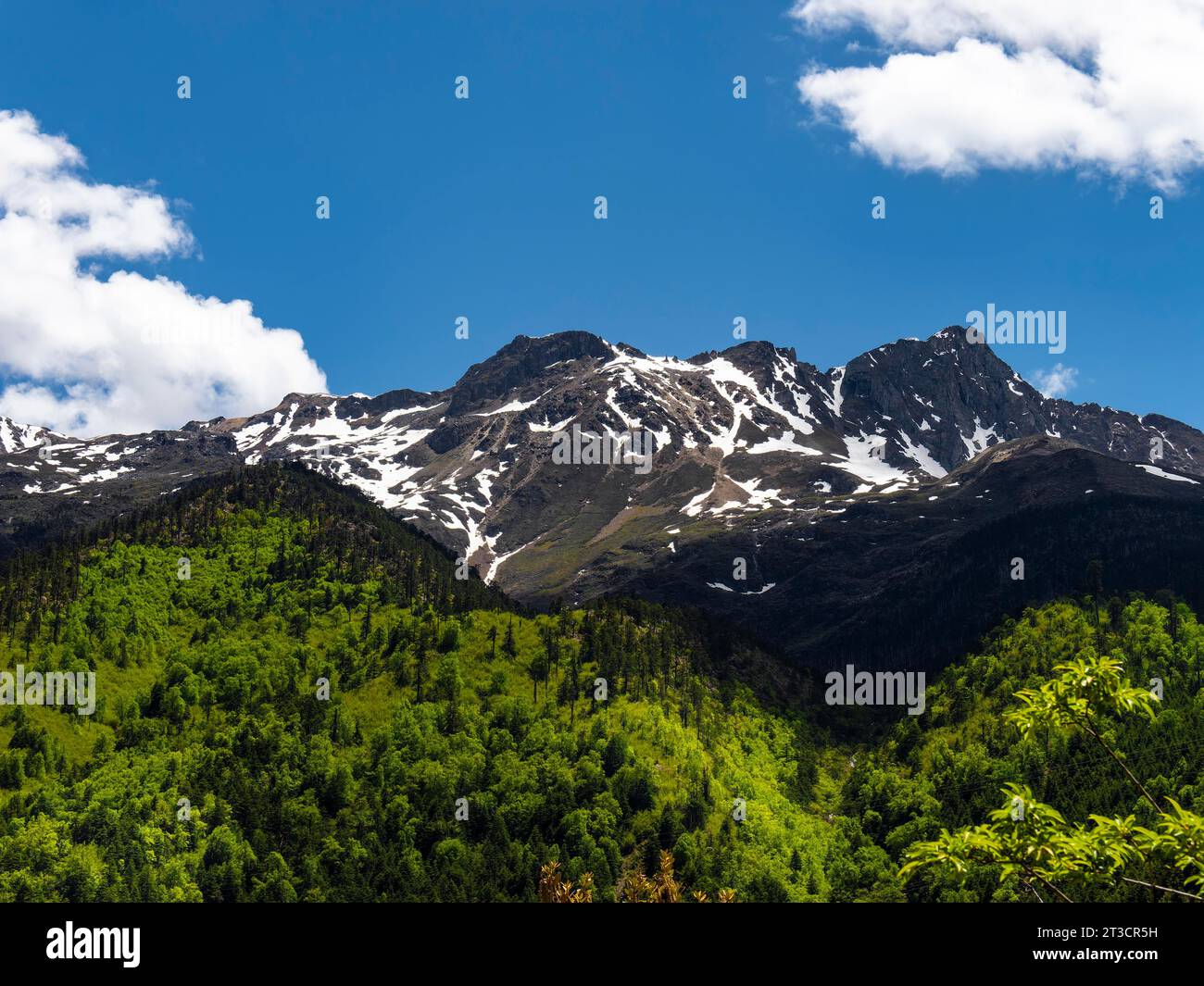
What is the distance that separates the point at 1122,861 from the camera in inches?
819
